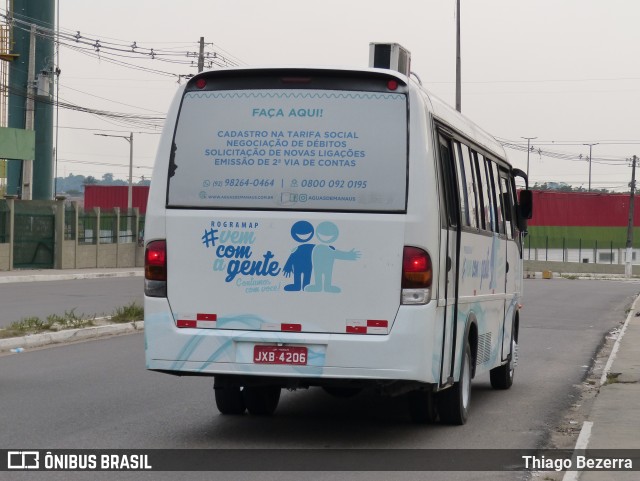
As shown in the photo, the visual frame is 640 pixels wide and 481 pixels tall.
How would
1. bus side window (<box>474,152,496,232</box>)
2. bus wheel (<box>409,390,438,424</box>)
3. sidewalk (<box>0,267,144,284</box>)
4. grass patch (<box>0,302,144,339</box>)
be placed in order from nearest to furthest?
bus wheel (<box>409,390,438,424</box>)
bus side window (<box>474,152,496,232</box>)
grass patch (<box>0,302,144,339</box>)
sidewalk (<box>0,267,144,284</box>)

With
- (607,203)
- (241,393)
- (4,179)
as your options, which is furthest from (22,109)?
(607,203)

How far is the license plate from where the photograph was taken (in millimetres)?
9016

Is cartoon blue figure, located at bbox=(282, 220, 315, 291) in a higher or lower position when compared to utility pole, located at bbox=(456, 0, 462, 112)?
lower

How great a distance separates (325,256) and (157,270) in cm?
139

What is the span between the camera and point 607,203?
10106 centimetres

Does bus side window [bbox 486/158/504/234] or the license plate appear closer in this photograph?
the license plate

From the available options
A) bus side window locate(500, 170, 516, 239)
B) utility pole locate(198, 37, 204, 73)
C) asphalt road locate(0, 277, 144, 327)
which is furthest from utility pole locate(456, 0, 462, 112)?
bus side window locate(500, 170, 516, 239)

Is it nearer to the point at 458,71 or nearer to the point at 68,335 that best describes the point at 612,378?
the point at 68,335

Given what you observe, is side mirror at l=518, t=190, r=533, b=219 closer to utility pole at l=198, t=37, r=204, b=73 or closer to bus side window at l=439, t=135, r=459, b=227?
bus side window at l=439, t=135, r=459, b=227

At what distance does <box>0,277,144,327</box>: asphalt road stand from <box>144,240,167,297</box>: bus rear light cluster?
1155cm

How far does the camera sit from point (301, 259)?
9.09 m

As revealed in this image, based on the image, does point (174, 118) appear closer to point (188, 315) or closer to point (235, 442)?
point (188, 315)

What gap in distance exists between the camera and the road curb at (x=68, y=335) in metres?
16.9

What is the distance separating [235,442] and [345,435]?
1.06 m
